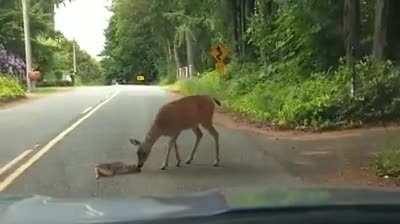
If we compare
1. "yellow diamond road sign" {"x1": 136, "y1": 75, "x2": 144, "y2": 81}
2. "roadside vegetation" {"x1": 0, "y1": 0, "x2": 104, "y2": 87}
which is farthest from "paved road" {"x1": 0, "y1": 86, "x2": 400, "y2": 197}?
"yellow diamond road sign" {"x1": 136, "y1": 75, "x2": 144, "y2": 81}

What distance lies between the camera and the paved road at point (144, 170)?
37.0ft

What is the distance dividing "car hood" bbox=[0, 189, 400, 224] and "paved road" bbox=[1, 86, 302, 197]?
181 inches

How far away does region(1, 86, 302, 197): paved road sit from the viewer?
11.3 m

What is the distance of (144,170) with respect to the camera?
518 inches

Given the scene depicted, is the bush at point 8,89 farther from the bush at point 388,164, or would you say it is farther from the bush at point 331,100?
the bush at point 388,164

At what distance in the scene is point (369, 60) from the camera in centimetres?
2133

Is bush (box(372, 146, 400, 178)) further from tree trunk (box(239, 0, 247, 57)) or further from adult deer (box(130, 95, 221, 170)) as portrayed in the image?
tree trunk (box(239, 0, 247, 57))

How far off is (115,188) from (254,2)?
2650 cm

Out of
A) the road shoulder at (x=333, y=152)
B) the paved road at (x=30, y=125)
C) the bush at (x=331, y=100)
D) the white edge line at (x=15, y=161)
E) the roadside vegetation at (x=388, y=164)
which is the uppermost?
the bush at (x=331, y=100)

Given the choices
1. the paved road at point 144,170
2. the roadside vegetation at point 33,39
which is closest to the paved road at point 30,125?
the paved road at point 144,170

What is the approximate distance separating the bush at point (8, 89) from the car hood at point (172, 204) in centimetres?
3299

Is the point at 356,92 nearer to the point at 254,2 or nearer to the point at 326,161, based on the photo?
the point at 326,161

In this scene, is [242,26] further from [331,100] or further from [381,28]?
[331,100]

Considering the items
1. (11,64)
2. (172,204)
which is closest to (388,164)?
(172,204)
